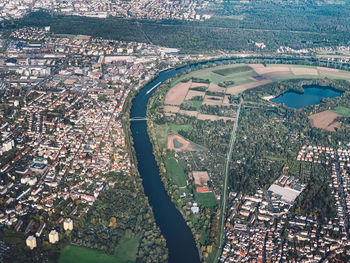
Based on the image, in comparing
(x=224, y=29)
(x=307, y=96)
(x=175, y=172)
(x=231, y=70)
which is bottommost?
(x=224, y=29)

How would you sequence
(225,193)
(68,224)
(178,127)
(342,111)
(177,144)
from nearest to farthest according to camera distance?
1. (68,224)
2. (225,193)
3. (177,144)
4. (178,127)
5. (342,111)

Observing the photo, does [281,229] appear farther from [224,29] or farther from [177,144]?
[224,29]

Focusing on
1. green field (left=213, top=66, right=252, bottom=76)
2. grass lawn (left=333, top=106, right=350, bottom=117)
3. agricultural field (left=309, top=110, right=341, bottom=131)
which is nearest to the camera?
agricultural field (left=309, top=110, right=341, bottom=131)

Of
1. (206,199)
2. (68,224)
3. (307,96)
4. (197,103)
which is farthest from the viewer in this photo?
(307,96)

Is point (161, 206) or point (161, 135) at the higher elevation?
point (161, 206)

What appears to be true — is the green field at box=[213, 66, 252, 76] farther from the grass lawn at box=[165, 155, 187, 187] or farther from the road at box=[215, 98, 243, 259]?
the grass lawn at box=[165, 155, 187, 187]

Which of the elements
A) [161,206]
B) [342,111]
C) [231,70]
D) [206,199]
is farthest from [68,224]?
[231,70]

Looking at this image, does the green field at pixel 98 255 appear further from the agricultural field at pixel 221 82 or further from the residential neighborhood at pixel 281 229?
the agricultural field at pixel 221 82

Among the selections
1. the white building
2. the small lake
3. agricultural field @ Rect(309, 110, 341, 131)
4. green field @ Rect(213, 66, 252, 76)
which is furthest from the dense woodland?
the white building

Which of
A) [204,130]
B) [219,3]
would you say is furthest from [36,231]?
[219,3]
